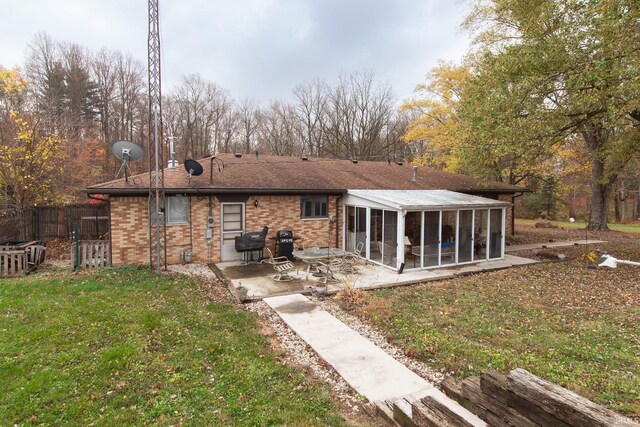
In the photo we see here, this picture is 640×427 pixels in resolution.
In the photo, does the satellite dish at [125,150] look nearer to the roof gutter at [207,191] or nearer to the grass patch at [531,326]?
the roof gutter at [207,191]

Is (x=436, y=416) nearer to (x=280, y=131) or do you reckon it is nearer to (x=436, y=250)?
(x=436, y=250)

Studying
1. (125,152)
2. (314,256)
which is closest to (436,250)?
(314,256)

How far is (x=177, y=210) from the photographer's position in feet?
36.2

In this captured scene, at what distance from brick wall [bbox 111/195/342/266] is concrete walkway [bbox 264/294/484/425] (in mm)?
5242

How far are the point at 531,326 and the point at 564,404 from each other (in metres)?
4.64

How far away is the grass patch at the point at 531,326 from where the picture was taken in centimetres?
450

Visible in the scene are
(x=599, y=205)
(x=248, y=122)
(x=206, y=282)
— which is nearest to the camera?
(x=206, y=282)

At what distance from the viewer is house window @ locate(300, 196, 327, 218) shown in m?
12.7

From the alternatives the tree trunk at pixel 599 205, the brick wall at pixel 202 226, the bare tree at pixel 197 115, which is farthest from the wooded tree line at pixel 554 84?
the bare tree at pixel 197 115

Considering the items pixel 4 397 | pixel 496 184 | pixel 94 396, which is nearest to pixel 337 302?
pixel 94 396

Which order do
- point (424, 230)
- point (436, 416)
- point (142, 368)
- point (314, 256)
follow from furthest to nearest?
point (424, 230) < point (314, 256) < point (142, 368) < point (436, 416)

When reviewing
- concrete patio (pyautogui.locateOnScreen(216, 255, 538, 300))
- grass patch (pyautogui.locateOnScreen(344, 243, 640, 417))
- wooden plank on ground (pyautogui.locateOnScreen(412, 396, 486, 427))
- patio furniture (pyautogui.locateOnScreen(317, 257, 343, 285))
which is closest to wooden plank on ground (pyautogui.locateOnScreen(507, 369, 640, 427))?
wooden plank on ground (pyautogui.locateOnScreen(412, 396, 486, 427))

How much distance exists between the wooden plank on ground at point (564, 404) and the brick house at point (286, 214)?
7.76m

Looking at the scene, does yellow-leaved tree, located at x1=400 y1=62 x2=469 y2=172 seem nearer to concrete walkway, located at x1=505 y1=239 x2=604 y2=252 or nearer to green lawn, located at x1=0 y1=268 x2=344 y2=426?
concrete walkway, located at x1=505 y1=239 x2=604 y2=252
